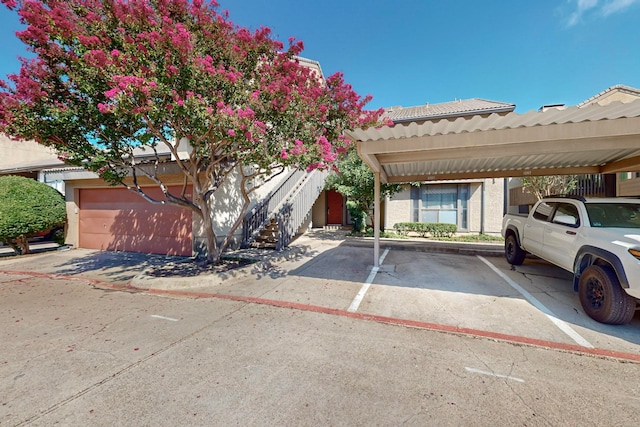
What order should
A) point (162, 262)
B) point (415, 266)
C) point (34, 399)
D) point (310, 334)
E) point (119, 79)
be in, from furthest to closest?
point (162, 262) < point (415, 266) < point (119, 79) < point (310, 334) < point (34, 399)

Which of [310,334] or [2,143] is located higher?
[2,143]

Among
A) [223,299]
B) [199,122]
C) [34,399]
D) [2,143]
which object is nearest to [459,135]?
[199,122]

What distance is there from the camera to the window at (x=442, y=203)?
13.3 metres

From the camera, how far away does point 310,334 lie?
12.2 feet

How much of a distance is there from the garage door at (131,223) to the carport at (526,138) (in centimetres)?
684

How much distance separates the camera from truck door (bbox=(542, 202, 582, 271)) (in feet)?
15.6

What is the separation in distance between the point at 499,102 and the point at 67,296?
1974cm

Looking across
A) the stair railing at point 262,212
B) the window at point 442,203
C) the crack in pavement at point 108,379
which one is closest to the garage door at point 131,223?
the stair railing at point 262,212

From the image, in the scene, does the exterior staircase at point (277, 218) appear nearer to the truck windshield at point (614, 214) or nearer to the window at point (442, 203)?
the window at point (442, 203)

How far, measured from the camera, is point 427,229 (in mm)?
13109

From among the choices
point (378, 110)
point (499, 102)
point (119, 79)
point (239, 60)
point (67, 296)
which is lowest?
point (67, 296)

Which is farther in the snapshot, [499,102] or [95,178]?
[499,102]

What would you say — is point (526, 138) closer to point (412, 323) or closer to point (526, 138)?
point (526, 138)

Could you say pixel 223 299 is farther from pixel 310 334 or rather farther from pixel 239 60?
pixel 239 60
